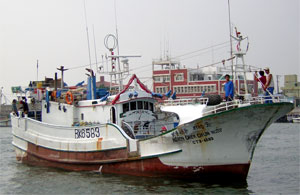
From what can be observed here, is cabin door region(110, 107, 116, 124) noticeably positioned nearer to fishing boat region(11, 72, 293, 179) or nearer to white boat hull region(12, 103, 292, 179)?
fishing boat region(11, 72, 293, 179)

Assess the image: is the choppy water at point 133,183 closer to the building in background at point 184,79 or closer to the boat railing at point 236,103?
the boat railing at point 236,103

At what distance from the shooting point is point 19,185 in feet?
62.6

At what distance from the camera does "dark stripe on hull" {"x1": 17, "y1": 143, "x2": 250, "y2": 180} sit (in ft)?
56.7

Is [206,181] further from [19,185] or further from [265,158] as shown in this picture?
[265,158]

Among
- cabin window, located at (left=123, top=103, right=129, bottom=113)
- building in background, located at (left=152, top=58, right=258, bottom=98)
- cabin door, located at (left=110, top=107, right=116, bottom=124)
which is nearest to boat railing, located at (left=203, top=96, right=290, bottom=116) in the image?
cabin window, located at (left=123, top=103, right=129, bottom=113)

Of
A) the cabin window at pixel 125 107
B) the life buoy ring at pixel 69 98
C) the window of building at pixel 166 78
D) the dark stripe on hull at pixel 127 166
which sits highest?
the window of building at pixel 166 78

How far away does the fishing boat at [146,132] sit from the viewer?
16734mm

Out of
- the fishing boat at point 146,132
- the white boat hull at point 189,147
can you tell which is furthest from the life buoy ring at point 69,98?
the white boat hull at point 189,147

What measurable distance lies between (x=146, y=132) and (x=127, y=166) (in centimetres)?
203

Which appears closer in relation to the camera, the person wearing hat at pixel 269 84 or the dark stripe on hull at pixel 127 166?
the person wearing hat at pixel 269 84

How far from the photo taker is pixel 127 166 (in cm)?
1881

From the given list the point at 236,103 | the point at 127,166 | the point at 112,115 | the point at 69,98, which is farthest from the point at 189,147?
the point at 69,98

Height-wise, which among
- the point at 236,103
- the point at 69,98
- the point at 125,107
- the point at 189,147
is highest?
the point at 69,98

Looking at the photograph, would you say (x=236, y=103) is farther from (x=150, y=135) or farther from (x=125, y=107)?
(x=125, y=107)
